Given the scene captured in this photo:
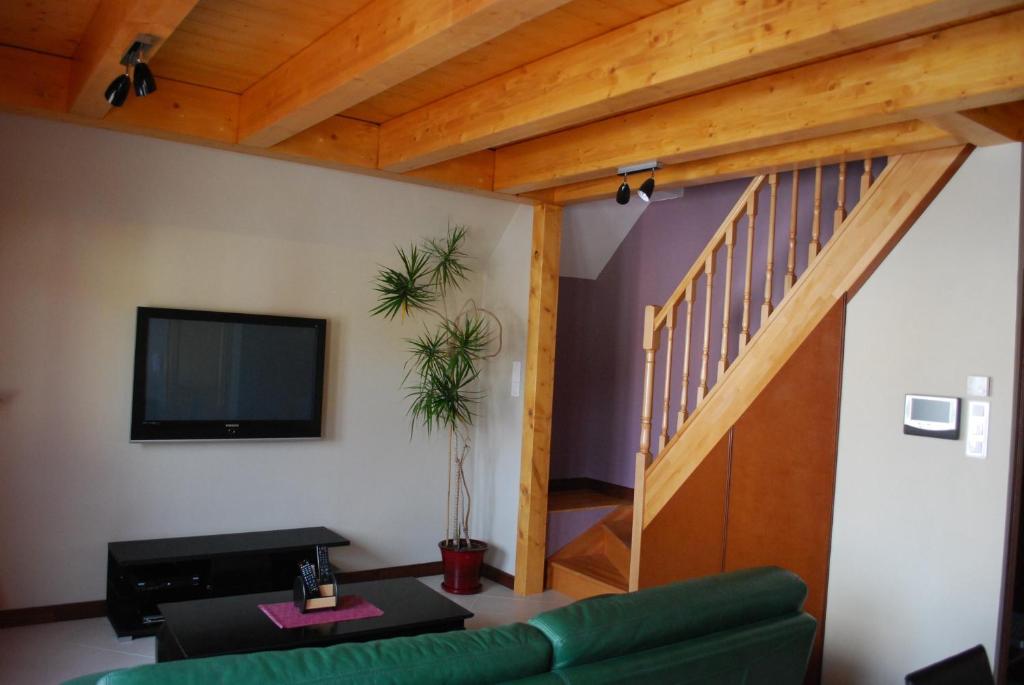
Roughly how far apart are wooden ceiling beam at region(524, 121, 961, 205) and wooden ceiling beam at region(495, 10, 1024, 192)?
299 millimetres

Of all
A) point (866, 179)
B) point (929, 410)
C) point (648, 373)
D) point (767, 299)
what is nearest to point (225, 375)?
point (648, 373)

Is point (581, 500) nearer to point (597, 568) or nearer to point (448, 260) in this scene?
point (597, 568)

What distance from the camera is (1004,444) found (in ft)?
11.5

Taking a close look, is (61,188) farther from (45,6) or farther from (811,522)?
(811,522)

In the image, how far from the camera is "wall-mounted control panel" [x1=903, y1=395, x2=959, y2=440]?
11.9ft

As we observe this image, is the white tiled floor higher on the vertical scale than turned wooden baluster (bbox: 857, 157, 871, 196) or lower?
lower

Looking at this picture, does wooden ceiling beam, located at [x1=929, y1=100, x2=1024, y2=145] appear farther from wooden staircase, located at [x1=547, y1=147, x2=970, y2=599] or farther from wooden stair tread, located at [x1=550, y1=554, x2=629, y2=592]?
wooden stair tread, located at [x1=550, y1=554, x2=629, y2=592]

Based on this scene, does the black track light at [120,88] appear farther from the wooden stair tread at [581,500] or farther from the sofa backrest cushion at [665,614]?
the wooden stair tread at [581,500]

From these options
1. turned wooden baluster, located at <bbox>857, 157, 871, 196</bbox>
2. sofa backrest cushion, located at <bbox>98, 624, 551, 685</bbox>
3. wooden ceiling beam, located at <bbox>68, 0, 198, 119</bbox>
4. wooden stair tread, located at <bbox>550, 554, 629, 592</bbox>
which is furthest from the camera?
wooden stair tread, located at <bbox>550, 554, 629, 592</bbox>

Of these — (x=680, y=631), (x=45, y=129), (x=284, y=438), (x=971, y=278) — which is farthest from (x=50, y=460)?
(x=971, y=278)

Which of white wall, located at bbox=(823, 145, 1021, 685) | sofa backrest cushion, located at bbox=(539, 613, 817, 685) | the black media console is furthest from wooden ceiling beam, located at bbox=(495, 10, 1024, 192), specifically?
the black media console

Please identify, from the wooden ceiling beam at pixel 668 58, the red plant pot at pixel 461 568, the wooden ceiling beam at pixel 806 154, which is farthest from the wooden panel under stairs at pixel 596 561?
the wooden ceiling beam at pixel 668 58

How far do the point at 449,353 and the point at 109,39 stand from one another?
296 centimetres

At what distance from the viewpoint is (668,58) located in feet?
10.1
